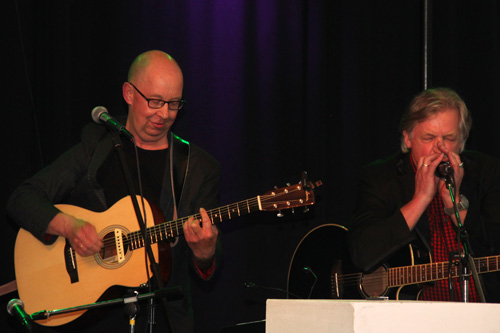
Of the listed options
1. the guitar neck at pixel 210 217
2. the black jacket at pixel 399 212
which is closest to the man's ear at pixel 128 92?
the guitar neck at pixel 210 217

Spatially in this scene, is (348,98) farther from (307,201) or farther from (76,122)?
(76,122)

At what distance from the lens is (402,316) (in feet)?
4.81

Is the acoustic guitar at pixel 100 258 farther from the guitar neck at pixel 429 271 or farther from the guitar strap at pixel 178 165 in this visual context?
the guitar neck at pixel 429 271

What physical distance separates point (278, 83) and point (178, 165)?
1.32 m

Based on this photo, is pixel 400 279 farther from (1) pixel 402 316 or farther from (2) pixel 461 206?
(1) pixel 402 316

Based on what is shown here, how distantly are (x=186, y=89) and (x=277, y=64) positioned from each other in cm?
71

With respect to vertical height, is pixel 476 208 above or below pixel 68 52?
below

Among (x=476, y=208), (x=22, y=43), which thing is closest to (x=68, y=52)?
(x=22, y=43)

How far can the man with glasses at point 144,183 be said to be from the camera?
3.41m

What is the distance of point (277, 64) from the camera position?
15.0ft

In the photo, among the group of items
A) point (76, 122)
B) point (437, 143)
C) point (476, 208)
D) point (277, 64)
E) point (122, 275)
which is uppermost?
point (277, 64)

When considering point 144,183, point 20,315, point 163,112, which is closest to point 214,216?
point 144,183

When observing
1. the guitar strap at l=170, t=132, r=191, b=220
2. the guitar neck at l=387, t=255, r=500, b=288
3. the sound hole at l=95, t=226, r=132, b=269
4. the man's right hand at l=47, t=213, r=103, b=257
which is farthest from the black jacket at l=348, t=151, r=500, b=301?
the man's right hand at l=47, t=213, r=103, b=257

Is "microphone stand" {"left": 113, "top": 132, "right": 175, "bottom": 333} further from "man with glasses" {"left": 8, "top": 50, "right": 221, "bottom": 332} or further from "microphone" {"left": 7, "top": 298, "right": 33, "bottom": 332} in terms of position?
"man with glasses" {"left": 8, "top": 50, "right": 221, "bottom": 332}
